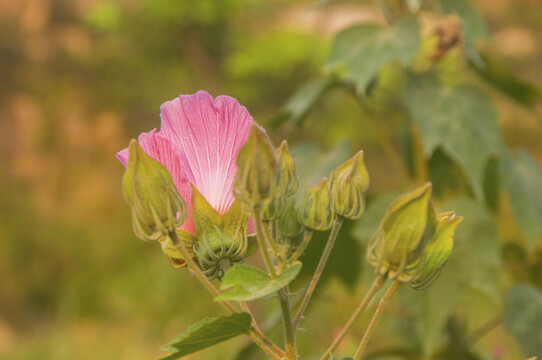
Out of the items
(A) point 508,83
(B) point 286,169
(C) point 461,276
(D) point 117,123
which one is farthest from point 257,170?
(D) point 117,123

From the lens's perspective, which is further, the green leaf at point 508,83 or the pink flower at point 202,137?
the green leaf at point 508,83

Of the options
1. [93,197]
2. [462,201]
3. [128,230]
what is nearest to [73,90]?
[93,197]

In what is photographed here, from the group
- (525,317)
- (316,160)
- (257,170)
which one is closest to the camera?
(257,170)

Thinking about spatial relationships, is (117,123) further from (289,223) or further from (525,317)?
(289,223)

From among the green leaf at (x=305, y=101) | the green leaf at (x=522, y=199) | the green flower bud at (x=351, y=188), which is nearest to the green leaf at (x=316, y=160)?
the green leaf at (x=305, y=101)

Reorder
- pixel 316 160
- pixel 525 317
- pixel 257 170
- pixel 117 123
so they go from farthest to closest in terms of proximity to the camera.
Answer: pixel 117 123 < pixel 316 160 < pixel 525 317 < pixel 257 170

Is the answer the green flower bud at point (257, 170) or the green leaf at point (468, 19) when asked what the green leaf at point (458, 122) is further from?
the green flower bud at point (257, 170)

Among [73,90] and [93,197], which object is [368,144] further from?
[73,90]
